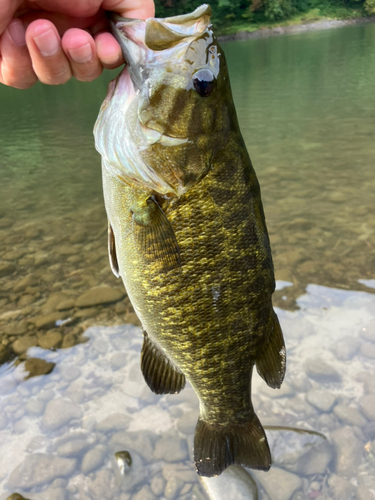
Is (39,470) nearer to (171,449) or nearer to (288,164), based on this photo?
(171,449)

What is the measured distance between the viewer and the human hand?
1.58m

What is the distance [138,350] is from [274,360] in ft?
7.33

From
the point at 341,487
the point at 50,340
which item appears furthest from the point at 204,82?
the point at 50,340

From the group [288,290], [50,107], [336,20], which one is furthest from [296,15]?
[288,290]

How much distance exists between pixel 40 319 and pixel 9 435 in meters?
1.41

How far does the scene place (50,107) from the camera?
16.1 metres

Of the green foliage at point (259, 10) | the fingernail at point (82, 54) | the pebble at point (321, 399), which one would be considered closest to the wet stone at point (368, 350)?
the pebble at point (321, 399)

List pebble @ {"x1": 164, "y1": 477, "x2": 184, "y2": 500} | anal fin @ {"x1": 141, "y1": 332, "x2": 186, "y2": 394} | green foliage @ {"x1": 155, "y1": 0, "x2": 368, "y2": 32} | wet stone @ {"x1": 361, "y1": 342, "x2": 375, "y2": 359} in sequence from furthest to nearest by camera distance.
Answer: green foliage @ {"x1": 155, "y1": 0, "x2": 368, "y2": 32}
wet stone @ {"x1": 361, "y1": 342, "x2": 375, "y2": 359}
pebble @ {"x1": 164, "y1": 477, "x2": 184, "y2": 500}
anal fin @ {"x1": 141, "y1": 332, "x2": 186, "y2": 394}

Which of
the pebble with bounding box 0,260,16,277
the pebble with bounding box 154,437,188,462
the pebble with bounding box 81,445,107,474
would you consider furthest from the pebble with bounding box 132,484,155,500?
the pebble with bounding box 0,260,16,277

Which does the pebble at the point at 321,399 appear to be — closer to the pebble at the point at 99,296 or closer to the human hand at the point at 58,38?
the pebble at the point at 99,296

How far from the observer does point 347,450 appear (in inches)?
122

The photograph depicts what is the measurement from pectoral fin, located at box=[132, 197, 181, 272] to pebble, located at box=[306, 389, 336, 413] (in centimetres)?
231

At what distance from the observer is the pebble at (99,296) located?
15.8 ft

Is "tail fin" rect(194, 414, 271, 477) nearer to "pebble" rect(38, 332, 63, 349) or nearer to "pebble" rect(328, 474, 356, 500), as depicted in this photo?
"pebble" rect(328, 474, 356, 500)
